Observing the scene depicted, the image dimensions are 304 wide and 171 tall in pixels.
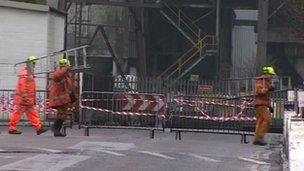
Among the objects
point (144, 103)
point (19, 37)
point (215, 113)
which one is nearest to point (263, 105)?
point (215, 113)

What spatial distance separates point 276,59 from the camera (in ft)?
137

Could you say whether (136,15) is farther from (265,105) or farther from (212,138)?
(265,105)

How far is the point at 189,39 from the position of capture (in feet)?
126

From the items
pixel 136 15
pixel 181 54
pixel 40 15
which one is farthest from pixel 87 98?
pixel 181 54

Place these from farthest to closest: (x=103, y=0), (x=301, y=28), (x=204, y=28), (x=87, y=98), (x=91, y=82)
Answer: (x=204, y=28) → (x=103, y=0) → (x=301, y=28) → (x=91, y=82) → (x=87, y=98)

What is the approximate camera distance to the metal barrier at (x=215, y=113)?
59.8 ft

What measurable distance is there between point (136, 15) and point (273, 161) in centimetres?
2540

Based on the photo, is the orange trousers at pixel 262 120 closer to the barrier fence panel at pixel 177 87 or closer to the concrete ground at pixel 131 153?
the concrete ground at pixel 131 153

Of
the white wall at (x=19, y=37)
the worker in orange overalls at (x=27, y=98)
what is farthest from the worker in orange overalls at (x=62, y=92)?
the white wall at (x=19, y=37)

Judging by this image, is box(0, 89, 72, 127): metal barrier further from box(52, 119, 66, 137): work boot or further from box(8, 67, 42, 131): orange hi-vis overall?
box(52, 119, 66, 137): work boot

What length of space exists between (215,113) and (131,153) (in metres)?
7.43

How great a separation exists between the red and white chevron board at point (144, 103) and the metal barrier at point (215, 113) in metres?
0.34

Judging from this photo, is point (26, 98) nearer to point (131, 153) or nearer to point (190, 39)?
point (131, 153)

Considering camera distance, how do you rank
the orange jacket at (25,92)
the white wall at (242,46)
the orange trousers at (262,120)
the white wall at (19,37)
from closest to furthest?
the orange trousers at (262,120) → the orange jacket at (25,92) → the white wall at (19,37) → the white wall at (242,46)
